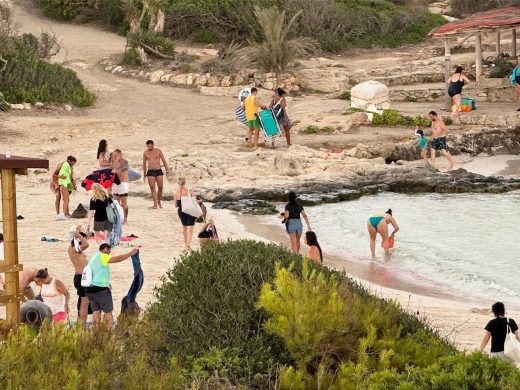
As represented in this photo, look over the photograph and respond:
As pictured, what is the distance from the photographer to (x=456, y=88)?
25.6 metres

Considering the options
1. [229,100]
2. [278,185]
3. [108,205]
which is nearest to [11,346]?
[108,205]

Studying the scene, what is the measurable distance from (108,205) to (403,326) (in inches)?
267

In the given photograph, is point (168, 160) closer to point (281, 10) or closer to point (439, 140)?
point (439, 140)

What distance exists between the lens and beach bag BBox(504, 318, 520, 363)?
9720 mm

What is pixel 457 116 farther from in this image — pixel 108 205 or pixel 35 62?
pixel 108 205

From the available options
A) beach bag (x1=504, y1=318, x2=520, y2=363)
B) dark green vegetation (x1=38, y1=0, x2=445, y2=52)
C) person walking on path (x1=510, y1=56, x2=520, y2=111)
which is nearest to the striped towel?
person walking on path (x1=510, y1=56, x2=520, y2=111)

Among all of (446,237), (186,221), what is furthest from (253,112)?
(186,221)

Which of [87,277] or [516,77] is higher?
[516,77]

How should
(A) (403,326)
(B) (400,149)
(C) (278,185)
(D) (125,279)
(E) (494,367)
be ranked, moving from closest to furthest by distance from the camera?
(E) (494,367)
(A) (403,326)
(D) (125,279)
(C) (278,185)
(B) (400,149)

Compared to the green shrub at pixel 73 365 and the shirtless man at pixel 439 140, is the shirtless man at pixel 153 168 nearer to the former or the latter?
the shirtless man at pixel 439 140

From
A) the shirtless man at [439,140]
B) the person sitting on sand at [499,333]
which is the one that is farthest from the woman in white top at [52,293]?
the shirtless man at [439,140]

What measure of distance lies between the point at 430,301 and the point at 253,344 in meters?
6.32

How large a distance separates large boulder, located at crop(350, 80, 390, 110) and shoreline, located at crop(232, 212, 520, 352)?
28.9ft

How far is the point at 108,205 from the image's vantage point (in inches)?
574
